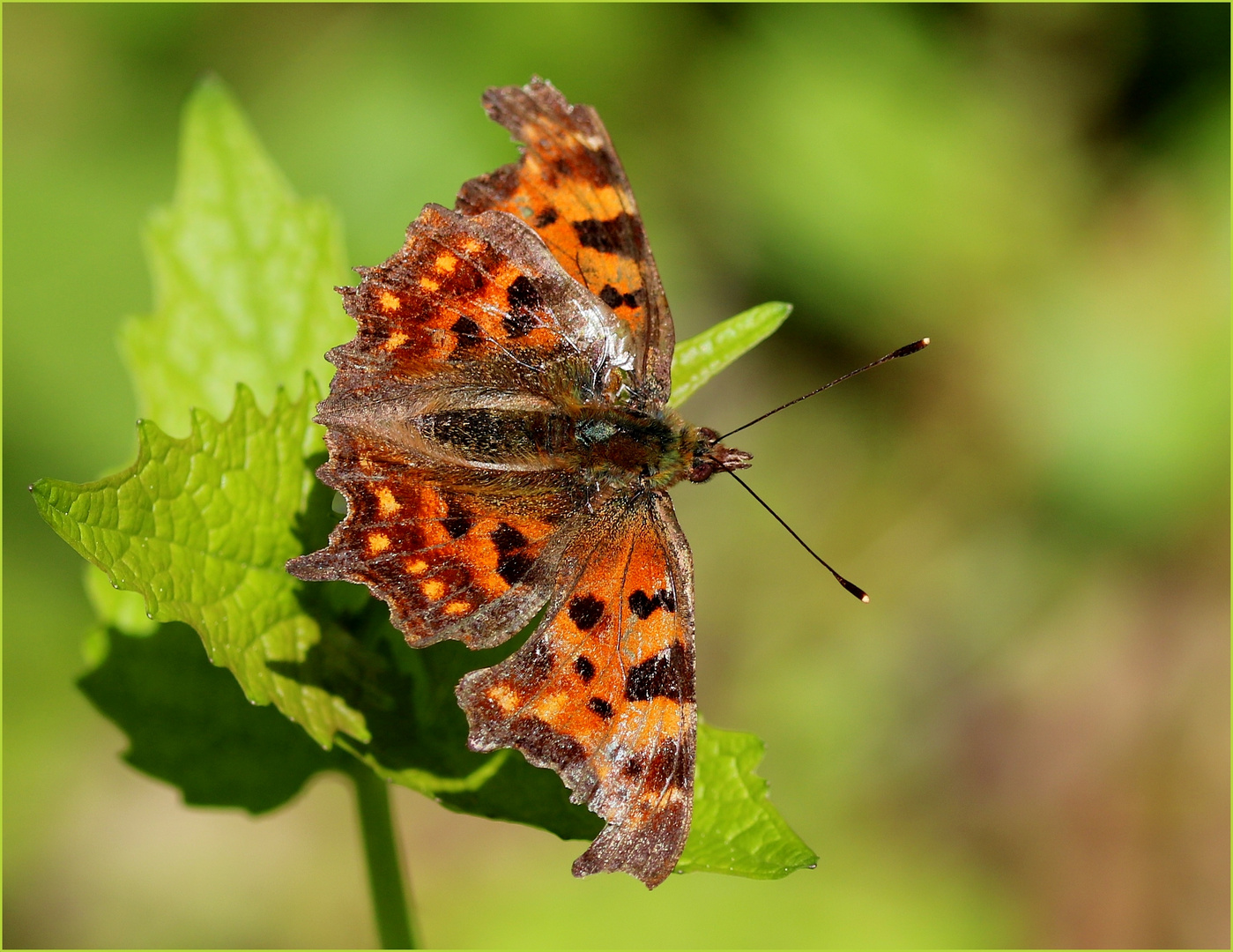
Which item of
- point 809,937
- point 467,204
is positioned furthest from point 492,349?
point 809,937

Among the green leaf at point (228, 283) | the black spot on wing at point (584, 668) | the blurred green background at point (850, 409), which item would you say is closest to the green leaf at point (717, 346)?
the black spot on wing at point (584, 668)

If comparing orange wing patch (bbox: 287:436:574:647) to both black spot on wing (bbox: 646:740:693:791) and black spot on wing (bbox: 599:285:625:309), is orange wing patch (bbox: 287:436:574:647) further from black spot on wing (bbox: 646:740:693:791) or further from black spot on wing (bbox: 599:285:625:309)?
black spot on wing (bbox: 599:285:625:309)

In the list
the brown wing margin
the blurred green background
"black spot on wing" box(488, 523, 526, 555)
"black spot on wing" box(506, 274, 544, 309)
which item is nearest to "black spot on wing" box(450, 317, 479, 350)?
"black spot on wing" box(506, 274, 544, 309)

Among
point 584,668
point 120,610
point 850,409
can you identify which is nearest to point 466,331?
point 584,668

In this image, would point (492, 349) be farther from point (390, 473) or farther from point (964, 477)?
point (964, 477)

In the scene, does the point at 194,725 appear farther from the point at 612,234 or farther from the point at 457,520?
the point at 612,234

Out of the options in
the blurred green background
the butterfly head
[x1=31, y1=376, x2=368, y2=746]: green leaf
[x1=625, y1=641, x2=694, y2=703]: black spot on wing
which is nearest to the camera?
[x1=31, y1=376, x2=368, y2=746]: green leaf
